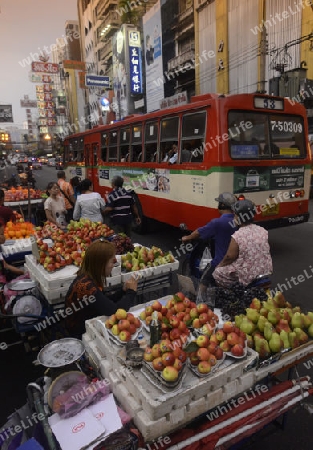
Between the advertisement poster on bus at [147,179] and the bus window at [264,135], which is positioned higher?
the bus window at [264,135]

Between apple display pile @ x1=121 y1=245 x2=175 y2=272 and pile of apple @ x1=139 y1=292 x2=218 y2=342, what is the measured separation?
48.7 inches

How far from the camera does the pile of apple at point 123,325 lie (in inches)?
104

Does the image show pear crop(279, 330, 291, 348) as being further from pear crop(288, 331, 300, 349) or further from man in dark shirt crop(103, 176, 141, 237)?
man in dark shirt crop(103, 176, 141, 237)

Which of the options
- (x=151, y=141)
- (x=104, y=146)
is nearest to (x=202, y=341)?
(x=151, y=141)

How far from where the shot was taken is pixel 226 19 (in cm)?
2191

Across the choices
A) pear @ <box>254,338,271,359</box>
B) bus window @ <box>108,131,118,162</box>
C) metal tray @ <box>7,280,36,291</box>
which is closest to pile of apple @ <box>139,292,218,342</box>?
pear @ <box>254,338,271,359</box>

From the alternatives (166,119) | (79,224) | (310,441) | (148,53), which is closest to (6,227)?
(79,224)

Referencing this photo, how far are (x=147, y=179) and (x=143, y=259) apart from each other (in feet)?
18.1

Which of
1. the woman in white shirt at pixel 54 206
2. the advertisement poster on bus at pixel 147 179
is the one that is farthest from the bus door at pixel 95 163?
the woman in white shirt at pixel 54 206

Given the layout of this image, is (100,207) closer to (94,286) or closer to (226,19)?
(94,286)

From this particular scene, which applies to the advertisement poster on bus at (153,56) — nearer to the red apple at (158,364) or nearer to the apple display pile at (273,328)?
the apple display pile at (273,328)

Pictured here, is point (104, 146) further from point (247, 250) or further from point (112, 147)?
point (247, 250)

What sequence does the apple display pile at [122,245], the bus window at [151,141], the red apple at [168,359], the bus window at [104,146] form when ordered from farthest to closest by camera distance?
the bus window at [104,146], the bus window at [151,141], the apple display pile at [122,245], the red apple at [168,359]

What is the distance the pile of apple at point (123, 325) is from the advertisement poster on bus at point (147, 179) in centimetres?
615
